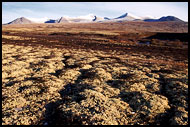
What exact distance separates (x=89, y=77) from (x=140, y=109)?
9.09 metres

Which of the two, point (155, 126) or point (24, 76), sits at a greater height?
point (24, 76)

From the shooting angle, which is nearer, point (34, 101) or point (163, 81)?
point (34, 101)

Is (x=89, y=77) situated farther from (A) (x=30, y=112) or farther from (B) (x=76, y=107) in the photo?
(A) (x=30, y=112)

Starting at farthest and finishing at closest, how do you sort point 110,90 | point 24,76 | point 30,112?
1. point 24,76
2. point 110,90
3. point 30,112

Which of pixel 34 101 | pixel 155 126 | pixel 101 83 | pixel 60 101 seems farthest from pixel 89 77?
pixel 155 126

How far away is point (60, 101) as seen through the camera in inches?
583

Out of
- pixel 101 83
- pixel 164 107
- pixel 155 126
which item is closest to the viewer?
pixel 155 126

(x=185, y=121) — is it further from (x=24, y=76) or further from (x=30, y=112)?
(x=24, y=76)

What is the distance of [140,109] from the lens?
44.3 feet

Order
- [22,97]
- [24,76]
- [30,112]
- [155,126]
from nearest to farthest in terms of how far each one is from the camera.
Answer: [155,126], [30,112], [22,97], [24,76]

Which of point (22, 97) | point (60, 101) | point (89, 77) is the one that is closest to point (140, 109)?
point (60, 101)

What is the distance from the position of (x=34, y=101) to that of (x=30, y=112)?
6.16ft

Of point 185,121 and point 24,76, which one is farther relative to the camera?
point 24,76

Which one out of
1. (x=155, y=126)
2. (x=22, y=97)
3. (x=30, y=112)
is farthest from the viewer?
(x=22, y=97)
